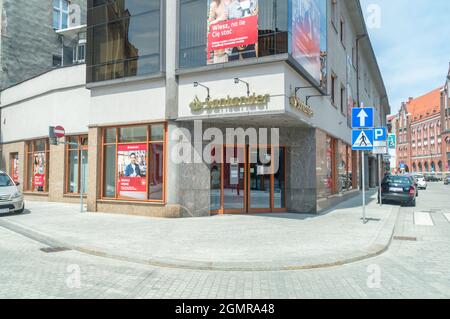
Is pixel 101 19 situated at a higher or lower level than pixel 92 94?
higher

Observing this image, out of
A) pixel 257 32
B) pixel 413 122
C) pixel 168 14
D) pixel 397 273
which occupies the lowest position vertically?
pixel 397 273

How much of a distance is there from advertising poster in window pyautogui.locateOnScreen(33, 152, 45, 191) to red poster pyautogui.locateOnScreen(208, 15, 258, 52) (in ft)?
37.8

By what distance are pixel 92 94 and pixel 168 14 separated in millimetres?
4322

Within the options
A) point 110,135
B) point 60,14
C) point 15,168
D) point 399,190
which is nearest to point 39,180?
point 15,168

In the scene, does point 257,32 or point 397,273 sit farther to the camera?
point 257,32

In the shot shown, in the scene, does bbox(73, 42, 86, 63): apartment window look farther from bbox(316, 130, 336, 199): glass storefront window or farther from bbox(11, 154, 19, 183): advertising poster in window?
bbox(316, 130, 336, 199): glass storefront window

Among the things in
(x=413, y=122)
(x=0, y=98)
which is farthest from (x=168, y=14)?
(x=413, y=122)

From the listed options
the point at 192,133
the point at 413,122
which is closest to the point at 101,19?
the point at 192,133

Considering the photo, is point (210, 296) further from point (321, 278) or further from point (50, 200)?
point (50, 200)

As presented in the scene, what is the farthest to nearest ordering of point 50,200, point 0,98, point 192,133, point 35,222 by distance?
point 0,98 → point 50,200 → point 192,133 → point 35,222

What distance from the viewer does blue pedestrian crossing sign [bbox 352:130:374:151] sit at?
1062cm
